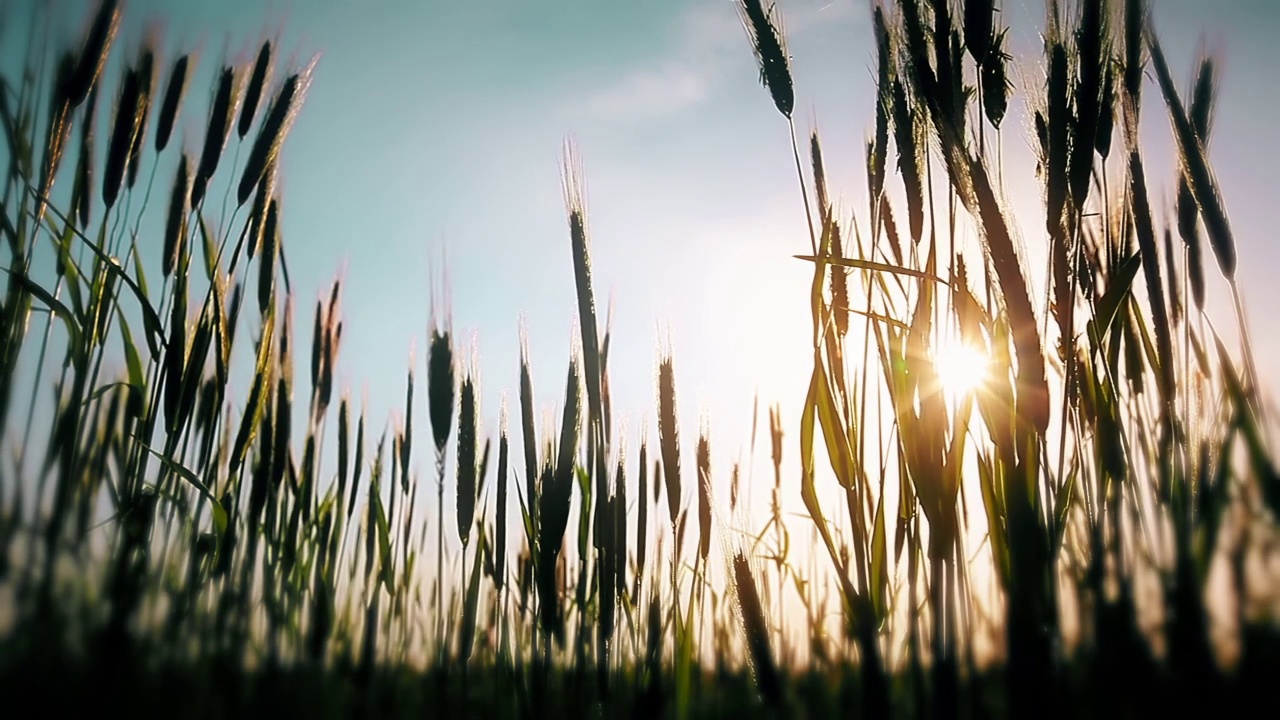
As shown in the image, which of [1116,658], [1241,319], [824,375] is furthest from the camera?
[1241,319]

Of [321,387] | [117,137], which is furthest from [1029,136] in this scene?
[321,387]

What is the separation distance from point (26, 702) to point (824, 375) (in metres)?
0.92

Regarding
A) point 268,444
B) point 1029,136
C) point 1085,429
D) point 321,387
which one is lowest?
point 1085,429

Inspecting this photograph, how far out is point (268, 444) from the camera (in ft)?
5.15

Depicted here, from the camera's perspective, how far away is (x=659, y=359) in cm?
134

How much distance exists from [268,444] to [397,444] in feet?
1.22

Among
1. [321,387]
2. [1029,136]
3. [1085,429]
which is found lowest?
[1085,429]

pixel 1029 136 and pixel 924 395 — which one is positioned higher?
pixel 1029 136

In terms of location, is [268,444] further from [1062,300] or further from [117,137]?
[1062,300]

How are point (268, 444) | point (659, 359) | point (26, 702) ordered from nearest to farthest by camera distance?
point (26, 702) < point (659, 359) < point (268, 444)

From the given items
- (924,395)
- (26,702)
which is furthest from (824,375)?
(26,702)

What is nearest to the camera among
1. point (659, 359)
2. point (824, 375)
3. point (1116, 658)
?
point (1116, 658)

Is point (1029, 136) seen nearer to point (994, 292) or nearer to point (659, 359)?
point (994, 292)

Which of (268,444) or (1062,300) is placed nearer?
(1062,300)
